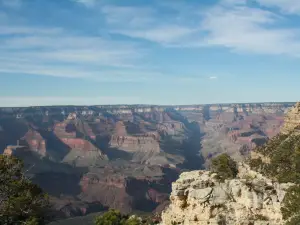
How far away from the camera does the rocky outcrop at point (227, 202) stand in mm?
30156

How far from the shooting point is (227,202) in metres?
31.6

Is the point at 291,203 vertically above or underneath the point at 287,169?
underneath

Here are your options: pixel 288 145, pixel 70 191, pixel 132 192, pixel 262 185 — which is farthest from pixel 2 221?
pixel 70 191

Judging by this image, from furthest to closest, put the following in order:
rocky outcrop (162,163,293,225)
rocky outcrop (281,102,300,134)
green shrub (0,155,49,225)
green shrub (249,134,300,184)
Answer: rocky outcrop (281,102,300,134), green shrub (249,134,300,184), green shrub (0,155,49,225), rocky outcrop (162,163,293,225)

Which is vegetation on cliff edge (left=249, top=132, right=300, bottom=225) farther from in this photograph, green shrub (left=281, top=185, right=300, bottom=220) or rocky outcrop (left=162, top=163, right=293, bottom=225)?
rocky outcrop (left=162, top=163, right=293, bottom=225)

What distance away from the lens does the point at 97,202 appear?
159250 mm

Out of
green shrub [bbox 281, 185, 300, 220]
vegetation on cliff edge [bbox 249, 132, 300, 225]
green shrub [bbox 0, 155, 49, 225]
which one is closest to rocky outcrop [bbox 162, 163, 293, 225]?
green shrub [bbox 281, 185, 300, 220]

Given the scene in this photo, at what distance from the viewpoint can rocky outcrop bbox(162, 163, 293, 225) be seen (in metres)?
30.2

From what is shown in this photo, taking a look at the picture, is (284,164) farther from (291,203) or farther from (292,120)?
(292,120)

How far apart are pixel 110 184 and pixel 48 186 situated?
35.7m

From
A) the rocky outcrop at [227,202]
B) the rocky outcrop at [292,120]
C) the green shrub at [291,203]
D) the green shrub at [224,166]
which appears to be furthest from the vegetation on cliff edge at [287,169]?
the green shrub at [224,166]

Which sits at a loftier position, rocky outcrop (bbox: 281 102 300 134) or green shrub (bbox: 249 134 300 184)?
rocky outcrop (bbox: 281 102 300 134)

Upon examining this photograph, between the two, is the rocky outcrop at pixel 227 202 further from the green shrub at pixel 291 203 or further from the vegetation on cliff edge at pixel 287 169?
the vegetation on cliff edge at pixel 287 169

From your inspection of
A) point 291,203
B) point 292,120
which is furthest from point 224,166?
point 292,120
